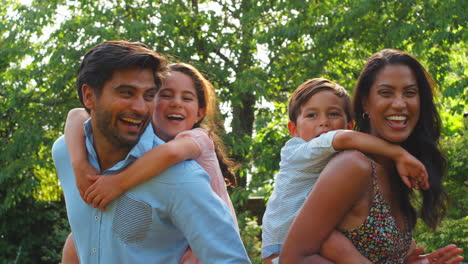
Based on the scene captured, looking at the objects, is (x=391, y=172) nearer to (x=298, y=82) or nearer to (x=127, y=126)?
(x=127, y=126)

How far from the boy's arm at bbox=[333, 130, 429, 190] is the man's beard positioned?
84cm

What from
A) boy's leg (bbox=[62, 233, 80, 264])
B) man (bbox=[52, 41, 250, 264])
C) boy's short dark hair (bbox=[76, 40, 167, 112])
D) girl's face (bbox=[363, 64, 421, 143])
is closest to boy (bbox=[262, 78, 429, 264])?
girl's face (bbox=[363, 64, 421, 143])

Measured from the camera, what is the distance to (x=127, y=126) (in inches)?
90.7

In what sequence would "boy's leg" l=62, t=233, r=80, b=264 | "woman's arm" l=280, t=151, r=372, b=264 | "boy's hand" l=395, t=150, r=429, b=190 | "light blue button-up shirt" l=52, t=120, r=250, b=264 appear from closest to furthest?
"light blue button-up shirt" l=52, t=120, r=250, b=264, "woman's arm" l=280, t=151, r=372, b=264, "boy's hand" l=395, t=150, r=429, b=190, "boy's leg" l=62, t=233, r=80, b=264

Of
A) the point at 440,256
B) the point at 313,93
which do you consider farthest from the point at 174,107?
the point at 440,256

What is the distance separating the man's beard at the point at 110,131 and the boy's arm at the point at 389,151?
0.84 m

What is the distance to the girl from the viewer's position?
7.25ft

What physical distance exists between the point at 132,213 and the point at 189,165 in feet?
0.92

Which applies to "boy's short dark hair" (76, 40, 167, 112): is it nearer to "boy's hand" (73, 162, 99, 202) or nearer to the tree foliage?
"boy's hand" (73, 162, 99, 202)

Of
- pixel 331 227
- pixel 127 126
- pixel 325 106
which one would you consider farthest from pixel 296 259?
pixel 325 106

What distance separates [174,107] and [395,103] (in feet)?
4.09

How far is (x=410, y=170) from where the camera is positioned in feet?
7.89

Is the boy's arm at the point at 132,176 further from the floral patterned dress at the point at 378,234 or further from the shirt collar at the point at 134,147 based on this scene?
the floral patterned dress at the point at 378,234

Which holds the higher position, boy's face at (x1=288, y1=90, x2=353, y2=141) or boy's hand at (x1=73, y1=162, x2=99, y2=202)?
boy's face at (x1=288, y1=90, x2=353, y2=141)
